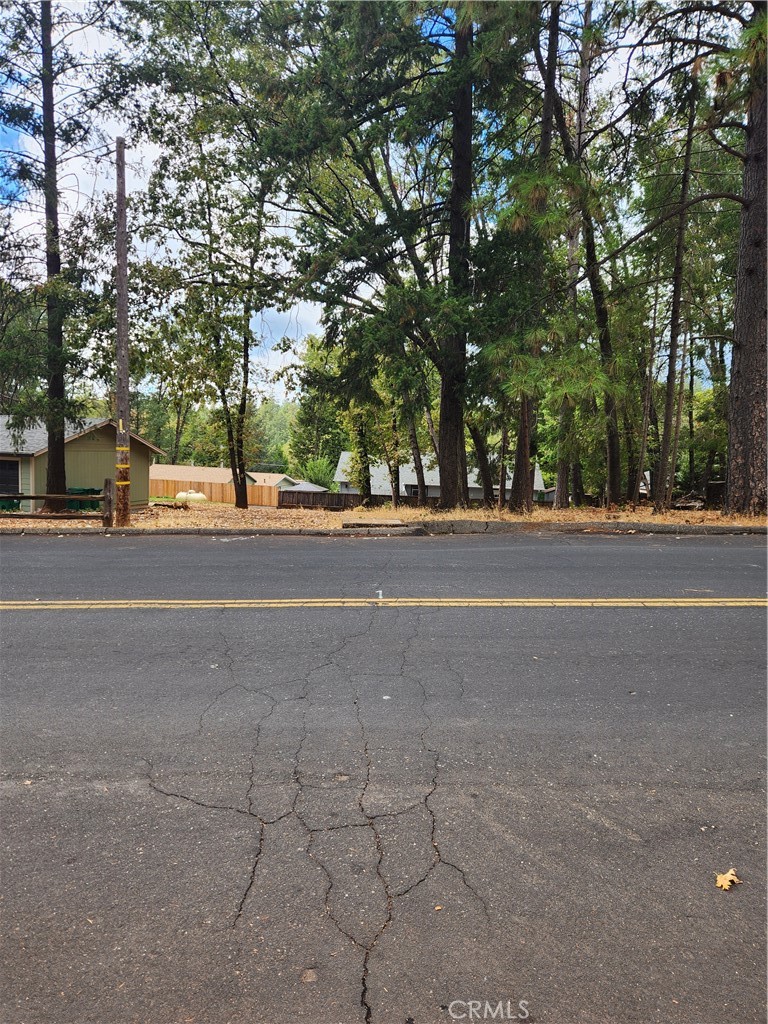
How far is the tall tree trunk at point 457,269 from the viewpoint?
16172mm

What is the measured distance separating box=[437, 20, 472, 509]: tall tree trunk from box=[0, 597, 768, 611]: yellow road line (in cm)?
1023

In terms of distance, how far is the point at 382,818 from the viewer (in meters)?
2.93

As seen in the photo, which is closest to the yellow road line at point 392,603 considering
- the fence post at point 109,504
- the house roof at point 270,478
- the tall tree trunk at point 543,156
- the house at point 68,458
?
the fence post at point 109,504

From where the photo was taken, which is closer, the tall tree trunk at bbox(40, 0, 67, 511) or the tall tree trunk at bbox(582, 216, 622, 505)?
the tall tree trunk at bbox(582, 216, 622, 505)

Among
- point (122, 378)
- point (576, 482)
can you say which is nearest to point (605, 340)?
point (122, 378)

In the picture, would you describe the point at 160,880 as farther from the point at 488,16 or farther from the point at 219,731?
the point at 488,16

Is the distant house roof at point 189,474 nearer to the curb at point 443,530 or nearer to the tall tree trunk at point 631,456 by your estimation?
the tall tree trunk at point 631,456

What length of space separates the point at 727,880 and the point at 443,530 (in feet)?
34.5

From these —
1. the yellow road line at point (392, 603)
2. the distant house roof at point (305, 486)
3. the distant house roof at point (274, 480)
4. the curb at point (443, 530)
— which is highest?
the distant house roof at point (274, 480)

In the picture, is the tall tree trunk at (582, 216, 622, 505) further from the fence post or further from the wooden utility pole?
the fence post

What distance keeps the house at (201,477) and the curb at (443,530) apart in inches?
1964

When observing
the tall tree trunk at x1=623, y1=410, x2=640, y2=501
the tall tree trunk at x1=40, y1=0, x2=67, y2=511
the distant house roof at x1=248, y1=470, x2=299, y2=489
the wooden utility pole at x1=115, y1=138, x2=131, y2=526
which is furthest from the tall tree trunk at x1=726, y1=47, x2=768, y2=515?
the distant house roof at x1=248, y1=470, x2=299, y2=489

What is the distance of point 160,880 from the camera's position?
2525 millimetres

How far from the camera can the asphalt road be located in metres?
2.08
